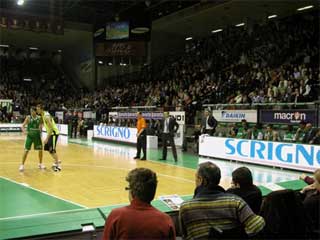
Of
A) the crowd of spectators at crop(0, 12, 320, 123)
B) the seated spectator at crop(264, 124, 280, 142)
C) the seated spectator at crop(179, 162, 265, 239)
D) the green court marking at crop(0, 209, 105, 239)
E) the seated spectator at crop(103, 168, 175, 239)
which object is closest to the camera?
the seated spectator at crop(103, 168, 175, 239)

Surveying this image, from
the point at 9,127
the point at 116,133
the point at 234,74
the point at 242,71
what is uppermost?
the point at 242,71

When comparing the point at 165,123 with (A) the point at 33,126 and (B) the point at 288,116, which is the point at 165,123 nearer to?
(B) the point at 288,116

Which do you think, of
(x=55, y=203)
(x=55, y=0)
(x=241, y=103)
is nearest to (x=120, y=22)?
(x=55, y=0)

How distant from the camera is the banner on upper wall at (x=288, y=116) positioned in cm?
1408

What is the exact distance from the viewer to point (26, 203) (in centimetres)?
727

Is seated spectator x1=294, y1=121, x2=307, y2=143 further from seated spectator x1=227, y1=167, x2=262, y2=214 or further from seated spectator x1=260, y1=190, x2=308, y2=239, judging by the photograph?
seated spectator x1=260, y1=190, x2=308, y2=239

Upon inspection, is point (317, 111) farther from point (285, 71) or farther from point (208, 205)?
point (208, 205)

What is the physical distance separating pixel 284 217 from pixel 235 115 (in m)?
13.6

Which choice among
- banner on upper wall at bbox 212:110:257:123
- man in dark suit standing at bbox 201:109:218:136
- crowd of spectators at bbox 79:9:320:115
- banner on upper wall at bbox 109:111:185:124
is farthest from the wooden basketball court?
crowd of spectators at bbox 79:9:320:115

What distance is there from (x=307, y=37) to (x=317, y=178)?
1855 centimetres

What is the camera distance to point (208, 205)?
303 centimetres

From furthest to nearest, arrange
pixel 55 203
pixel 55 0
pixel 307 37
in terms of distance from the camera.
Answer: pixel 55 0
pixel 307 37
pixel 55 203

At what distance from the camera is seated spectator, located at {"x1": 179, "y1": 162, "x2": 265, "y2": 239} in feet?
9.95

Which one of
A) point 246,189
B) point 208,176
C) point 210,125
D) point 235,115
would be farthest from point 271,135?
point 208,176
